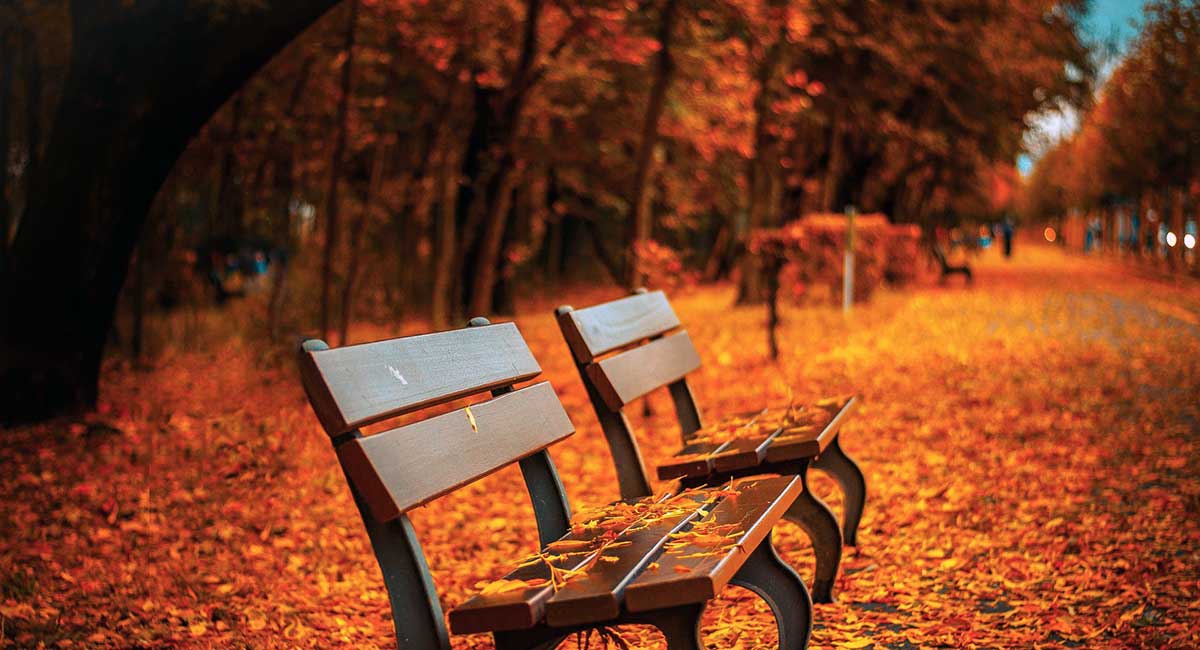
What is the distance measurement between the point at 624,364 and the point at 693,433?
772 millimetres

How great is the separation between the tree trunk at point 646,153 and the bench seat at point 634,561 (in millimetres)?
7241

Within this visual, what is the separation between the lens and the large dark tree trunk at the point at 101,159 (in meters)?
8.18

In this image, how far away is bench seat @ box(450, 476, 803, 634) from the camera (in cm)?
256

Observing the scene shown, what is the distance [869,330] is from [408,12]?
7289 millimetres

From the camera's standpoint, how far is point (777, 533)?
6.04 metres

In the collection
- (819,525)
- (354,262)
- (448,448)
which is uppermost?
(354,262)

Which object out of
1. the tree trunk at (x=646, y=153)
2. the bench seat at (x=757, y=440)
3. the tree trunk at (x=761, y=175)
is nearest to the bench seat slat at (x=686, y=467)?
the bench seat at (x=757, y=440)

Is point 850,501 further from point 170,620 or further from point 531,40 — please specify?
point 531,40

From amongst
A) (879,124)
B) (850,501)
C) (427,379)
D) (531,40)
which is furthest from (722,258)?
(427,379)

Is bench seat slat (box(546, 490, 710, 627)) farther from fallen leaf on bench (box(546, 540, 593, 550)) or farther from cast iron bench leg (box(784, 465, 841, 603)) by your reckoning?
cast iron bench leg (box(784, 465, 841, 603))

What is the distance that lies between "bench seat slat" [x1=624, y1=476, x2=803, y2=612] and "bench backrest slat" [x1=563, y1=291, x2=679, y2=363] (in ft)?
2.71

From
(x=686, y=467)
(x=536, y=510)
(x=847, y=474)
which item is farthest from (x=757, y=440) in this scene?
(x=536, y=510)

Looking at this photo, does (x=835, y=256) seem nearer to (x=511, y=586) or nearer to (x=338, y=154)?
(x=338, y=154)

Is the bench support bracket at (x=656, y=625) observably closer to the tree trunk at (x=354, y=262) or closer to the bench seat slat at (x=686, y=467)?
the bench seat slat at (x=686, y=467)
